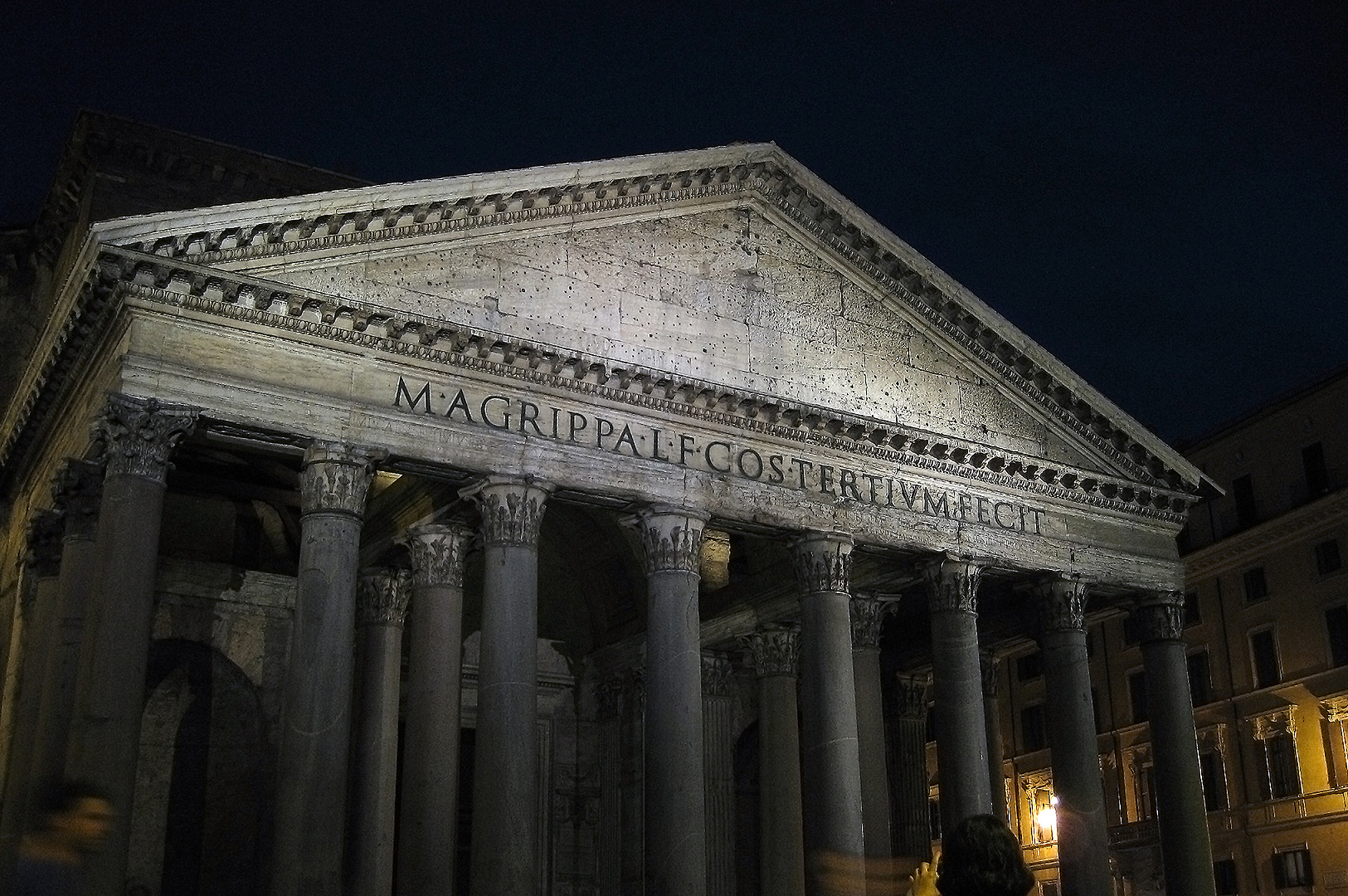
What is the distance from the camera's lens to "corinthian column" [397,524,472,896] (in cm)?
1612

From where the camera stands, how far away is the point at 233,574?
2084 centimetres

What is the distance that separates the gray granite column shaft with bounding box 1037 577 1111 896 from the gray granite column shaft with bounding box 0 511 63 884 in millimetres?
13491

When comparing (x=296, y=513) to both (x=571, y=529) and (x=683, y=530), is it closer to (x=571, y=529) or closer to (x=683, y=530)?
(x=571, y=529)

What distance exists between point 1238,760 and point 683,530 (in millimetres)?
19001

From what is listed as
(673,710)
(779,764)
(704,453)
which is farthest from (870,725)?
(704,453)

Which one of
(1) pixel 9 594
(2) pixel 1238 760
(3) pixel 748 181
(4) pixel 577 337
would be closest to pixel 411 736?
(4) pixel 577 337

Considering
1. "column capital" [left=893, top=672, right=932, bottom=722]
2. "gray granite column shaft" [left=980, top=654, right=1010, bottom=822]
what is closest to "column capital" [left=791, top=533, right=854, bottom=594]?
"gray granite column shaft" [left=980, top=654, right=1010, bottom=822]

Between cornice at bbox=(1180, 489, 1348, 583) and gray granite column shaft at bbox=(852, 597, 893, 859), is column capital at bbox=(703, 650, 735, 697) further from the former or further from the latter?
cornice at bbox=(1180, 489, 1348, 583)

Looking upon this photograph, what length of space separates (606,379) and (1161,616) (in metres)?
10.1

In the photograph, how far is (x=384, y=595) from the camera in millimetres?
19641

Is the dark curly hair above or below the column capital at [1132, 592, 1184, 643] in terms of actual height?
below

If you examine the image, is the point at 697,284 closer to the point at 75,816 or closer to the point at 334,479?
the point at 334,479

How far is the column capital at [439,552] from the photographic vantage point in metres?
18.0

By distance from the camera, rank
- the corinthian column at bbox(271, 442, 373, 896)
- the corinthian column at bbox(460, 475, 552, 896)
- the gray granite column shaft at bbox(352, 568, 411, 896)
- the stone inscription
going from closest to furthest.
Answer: the corinthian column at bbox(271, 442, 373, 896), the corinthian column at bbox(460, 475, 552, 896), the stone inscription, the gray granite column shaft at bbox(352, 568, 411, 896)
